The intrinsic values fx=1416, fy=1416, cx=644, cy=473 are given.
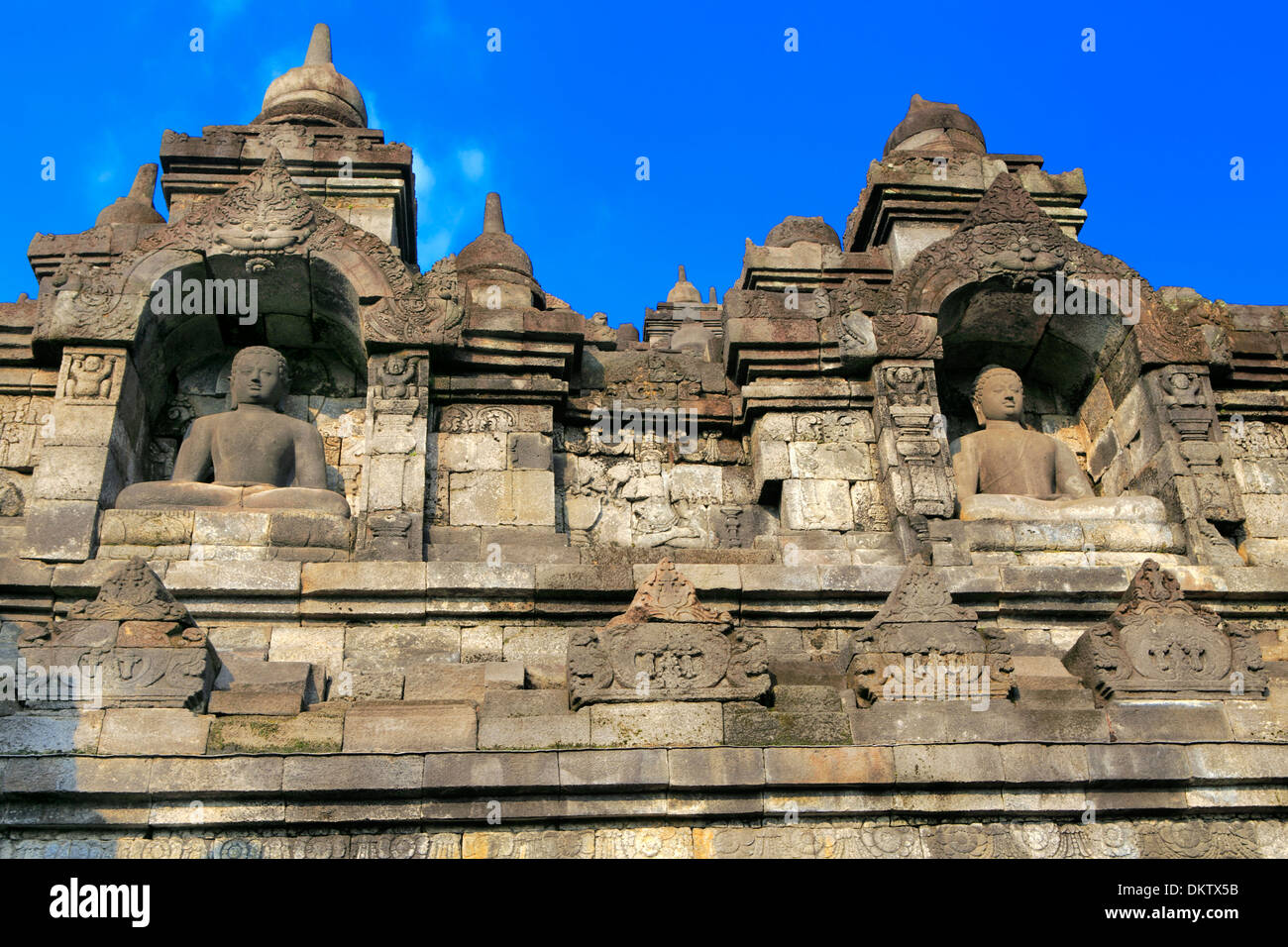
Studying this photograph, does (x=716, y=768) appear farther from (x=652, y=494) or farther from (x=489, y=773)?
(x=652, y=494)

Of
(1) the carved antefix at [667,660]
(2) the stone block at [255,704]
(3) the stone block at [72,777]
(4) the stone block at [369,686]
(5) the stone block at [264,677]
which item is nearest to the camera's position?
(3) the stone block at [72,777]

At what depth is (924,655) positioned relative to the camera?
10180mm

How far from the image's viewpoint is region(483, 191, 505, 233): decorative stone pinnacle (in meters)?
20.7

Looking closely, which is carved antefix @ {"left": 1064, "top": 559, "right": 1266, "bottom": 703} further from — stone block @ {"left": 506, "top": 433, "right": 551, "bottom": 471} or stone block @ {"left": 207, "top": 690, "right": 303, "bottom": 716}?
stone block @ {"left": 207, "top": 690, "right": 303, "bottom": 716}

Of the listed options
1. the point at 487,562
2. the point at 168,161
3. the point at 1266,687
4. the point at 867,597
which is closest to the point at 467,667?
the point at 487,562

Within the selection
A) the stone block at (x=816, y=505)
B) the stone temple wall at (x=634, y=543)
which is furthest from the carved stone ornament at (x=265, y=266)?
the stone block at (x=816, y=505)

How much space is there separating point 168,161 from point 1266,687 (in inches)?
526

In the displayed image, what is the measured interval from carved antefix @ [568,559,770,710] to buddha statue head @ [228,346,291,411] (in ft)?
18.4

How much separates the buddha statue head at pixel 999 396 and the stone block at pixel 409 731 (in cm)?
752

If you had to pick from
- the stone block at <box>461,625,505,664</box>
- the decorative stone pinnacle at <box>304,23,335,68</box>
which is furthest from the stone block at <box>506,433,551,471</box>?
the decorative stone pinnacle at <box>304,23,335,68</box>

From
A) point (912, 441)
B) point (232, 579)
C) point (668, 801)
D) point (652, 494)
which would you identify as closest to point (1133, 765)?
point (668, 801)

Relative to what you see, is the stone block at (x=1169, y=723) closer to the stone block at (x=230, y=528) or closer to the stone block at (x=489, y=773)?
the stone block at (x=489, y=773)

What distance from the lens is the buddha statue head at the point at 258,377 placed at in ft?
46.7
